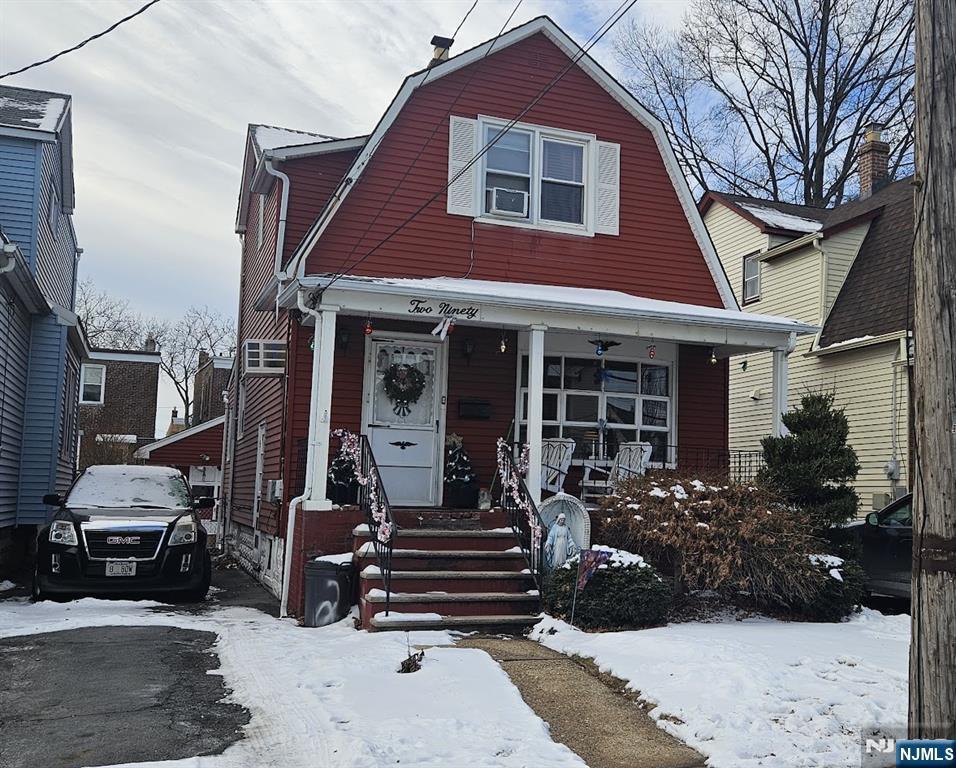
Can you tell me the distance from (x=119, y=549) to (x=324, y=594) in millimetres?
2596

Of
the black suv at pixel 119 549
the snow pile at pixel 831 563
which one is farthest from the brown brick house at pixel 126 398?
the snow pile at pixel 831 563

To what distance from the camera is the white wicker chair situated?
1227 cm

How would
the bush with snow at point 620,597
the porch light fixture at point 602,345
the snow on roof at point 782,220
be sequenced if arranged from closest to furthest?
1. the bush with snow at point 620,597
2. the porch light fixture at point 602,345
3. the snow on roof at point 782,220

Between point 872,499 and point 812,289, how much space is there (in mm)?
4565

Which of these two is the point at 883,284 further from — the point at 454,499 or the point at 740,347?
the point at 454,499

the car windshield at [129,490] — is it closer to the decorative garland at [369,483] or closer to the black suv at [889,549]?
the decorative garland at [369,483]

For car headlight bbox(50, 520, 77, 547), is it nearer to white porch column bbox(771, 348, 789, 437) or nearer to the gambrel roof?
the gambrel roof

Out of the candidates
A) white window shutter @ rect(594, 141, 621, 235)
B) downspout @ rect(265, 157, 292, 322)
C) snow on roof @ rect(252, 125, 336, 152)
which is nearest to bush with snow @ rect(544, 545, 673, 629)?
white window shutter @ rect(594, 141, 621, 235)

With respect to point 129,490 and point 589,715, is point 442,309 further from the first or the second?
point 589,715

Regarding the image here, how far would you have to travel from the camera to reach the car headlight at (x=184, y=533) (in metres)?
10.5

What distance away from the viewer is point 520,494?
428 inches

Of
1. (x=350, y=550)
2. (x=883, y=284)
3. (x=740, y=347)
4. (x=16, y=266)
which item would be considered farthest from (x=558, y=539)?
(x=883, y=284)

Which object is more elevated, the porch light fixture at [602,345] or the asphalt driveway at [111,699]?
the porch light fixture at [602,345]

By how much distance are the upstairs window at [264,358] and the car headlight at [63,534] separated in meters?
3.29
